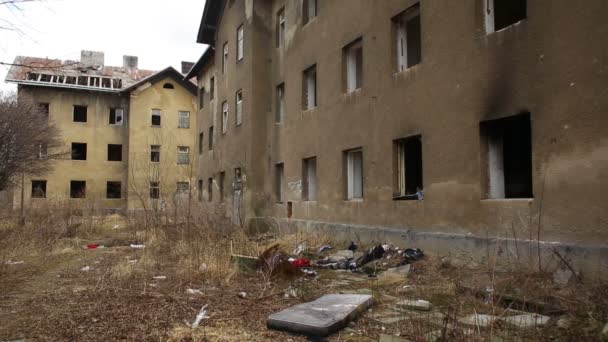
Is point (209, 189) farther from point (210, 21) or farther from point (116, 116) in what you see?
point (116, 116)

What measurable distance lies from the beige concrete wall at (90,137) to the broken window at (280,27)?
23229 mm

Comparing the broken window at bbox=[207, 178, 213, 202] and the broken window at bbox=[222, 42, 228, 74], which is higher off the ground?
the broken window at bbox=[222, 42, 228, 74]

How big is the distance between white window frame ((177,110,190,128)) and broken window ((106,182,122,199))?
688 cm

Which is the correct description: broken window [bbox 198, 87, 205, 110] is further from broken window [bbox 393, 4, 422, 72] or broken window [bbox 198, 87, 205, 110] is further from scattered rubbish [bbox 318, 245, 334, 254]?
broken window [bbox 393, 4, 422, 72]

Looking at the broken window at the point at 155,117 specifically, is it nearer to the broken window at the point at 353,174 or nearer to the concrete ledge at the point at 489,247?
the concrete ledge at the point at 489,247

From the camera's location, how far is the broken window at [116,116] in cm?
3666

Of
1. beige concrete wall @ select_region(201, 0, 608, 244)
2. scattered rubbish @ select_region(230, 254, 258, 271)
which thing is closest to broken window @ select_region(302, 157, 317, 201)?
beige concrete wall @ select_region(201, 0, 608, 244)

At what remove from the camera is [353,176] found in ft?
40.1

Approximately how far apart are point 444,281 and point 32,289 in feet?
20.7

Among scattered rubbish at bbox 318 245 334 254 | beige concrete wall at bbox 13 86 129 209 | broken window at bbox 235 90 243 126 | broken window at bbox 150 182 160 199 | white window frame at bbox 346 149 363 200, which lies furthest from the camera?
beige concrete wall at bbox 13 86 129 209

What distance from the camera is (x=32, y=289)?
23.2 feet

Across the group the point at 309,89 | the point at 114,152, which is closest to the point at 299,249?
the point at 309,89

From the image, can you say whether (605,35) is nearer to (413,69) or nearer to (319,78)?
(413,69)

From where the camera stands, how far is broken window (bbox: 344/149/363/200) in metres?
12.1
